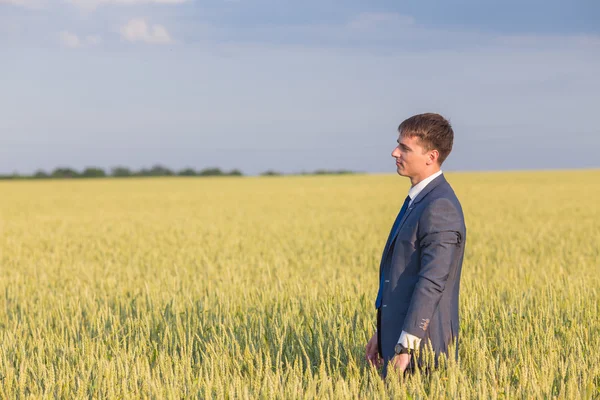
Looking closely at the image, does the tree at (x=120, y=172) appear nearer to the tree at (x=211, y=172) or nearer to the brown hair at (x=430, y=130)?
the tree at (x=211, y=172)

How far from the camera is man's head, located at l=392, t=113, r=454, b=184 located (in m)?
3.12

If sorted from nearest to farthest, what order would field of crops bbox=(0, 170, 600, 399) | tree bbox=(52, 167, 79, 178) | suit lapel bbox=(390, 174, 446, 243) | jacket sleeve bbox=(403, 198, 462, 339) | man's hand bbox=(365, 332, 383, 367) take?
jacket sleeve bbox=(403, 198, 462, 339) < suit lapel bbox=(390, 174, 446, 243) < man's hand bbox=(365, 332, 383, 367) < field of crops bbox=(0, 170, 600, 399) < tree bbox=(52, 167, 79, 178)

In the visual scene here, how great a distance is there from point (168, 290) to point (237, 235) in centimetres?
709

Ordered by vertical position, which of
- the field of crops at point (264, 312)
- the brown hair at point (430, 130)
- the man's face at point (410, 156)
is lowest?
the field of crops at point (264, 312)

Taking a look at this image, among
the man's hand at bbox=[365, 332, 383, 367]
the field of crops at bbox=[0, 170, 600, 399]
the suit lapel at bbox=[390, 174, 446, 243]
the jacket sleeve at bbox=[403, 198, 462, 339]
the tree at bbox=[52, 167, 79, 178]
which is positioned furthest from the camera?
the tree at bbox=[52, 167, 79, 178]

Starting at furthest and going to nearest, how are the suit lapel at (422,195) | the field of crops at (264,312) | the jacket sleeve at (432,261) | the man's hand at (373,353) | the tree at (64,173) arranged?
the tree at (64,173), the field of crops at (264,312), the man's hand at (373,353), the suit lapel at (422,195), the jacket sleeve at (432,261)

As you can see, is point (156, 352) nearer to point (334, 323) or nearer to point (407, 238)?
point (334, 323)

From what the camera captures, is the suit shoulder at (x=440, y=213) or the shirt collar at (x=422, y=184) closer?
the suit shoulder at (x=440, y=213)

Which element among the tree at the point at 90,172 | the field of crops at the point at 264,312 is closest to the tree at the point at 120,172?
the tree at the point at 90,172

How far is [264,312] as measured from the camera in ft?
19.2

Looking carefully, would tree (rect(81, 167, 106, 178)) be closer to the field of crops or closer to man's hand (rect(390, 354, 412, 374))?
the field of crops

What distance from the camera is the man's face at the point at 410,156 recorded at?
3.16m

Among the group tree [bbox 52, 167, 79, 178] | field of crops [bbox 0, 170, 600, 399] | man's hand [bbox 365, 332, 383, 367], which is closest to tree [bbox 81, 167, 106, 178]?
tree [bbox 52, 167, 79, 178]

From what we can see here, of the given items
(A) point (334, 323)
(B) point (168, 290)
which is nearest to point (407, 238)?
(A) point (334, 323)
